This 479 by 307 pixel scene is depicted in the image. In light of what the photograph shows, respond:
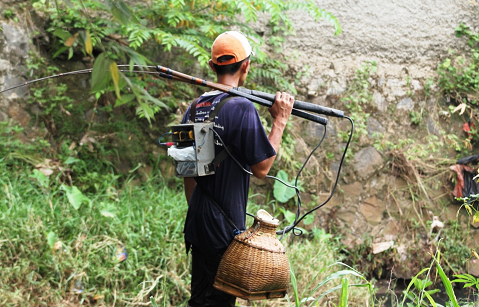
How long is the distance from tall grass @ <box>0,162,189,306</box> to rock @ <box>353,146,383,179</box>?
227 centimetres

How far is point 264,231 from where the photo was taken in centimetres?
219

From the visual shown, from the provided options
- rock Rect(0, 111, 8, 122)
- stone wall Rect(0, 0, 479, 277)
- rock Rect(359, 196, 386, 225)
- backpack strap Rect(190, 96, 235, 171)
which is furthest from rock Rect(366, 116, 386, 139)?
rock Rect(0, 111, 8, 122)

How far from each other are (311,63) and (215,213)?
12.0 feet

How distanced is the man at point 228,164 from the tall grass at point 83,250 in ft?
3.72

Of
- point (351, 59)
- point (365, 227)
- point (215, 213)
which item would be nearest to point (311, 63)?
point (351, 59)

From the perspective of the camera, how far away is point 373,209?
527 cm

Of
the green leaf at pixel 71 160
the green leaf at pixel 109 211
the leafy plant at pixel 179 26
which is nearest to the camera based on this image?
the green leaf at pixel 109 211

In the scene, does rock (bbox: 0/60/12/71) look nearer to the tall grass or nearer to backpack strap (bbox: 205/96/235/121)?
the tall grass

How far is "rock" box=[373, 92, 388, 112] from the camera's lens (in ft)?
18.0

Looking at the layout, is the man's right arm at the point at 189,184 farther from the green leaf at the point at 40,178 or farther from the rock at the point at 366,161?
the rock at the point at 366,161

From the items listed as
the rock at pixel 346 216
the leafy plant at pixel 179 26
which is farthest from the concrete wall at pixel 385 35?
the rock at pixel 346 216

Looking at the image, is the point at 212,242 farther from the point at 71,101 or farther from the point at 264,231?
the point at 71,101

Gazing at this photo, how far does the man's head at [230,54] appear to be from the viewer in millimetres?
2266

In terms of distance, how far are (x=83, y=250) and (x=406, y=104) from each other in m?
4.11
